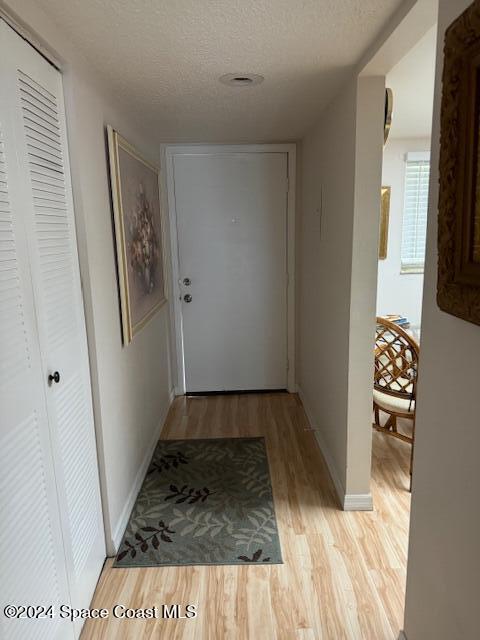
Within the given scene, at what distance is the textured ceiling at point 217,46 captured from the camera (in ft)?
4.14

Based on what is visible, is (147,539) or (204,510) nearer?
(147,539)

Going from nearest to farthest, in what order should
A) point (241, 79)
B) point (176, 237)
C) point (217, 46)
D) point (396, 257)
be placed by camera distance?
point (217, 46) < point (241, 79) < point (176, 237) < point (396, 257)

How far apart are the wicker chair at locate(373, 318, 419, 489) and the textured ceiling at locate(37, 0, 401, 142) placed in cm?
133

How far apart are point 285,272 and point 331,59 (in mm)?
1947

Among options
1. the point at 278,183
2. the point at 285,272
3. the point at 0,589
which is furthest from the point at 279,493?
the point at 278,183

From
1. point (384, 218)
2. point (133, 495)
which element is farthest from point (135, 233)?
point (384, 218)

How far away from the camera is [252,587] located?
66.9 inches

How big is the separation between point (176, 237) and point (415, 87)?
1951mm

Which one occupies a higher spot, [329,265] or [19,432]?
[329,265]

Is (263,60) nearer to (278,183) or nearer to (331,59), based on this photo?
(331,59)

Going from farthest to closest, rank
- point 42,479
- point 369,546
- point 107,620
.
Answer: point 369,546, point 107,620, point 42,479

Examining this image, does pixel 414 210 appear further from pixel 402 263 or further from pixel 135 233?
pixel 135 233

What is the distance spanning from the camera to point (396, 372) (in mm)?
2447

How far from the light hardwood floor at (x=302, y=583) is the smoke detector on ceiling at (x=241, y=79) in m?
2.07
